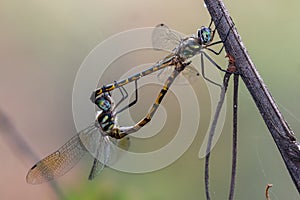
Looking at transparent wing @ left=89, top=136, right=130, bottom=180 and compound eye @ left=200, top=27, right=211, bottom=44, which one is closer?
compound eye @ left=200, top=27, right=211, bottom=44

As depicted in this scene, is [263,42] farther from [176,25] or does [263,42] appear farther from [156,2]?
[156,2]

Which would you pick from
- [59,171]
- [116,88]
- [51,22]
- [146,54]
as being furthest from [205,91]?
[51,22]

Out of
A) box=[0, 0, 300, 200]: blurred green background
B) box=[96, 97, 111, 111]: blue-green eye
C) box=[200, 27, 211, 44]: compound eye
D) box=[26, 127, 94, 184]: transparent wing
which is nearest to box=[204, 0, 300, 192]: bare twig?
box=[200, 27, 211, 44]: compound eye

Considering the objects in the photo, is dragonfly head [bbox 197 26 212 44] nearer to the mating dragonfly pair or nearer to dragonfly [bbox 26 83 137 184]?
the mating dragonfly pair

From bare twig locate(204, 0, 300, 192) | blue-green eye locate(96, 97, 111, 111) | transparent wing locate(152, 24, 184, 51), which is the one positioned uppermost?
transparent wing locate(152, 24, 184, 51)

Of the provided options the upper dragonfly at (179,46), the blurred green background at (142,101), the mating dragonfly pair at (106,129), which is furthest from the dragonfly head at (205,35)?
the blurred green background at (142,101)

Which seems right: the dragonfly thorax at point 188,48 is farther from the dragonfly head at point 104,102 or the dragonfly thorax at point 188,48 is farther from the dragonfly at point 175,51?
the dragonfly head at point 104,102

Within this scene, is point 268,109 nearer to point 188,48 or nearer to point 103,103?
point 188,48
